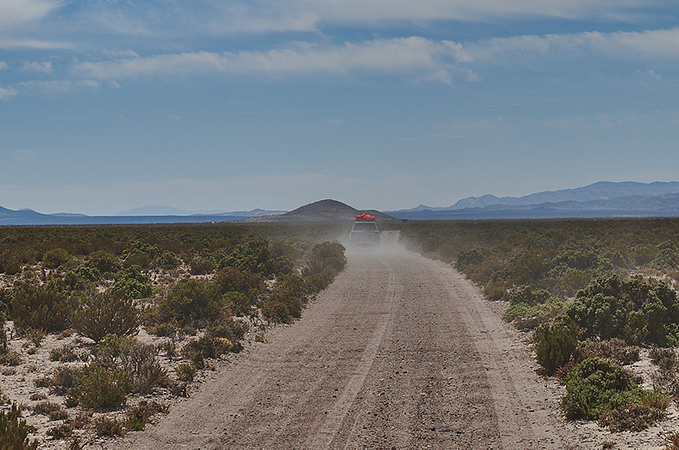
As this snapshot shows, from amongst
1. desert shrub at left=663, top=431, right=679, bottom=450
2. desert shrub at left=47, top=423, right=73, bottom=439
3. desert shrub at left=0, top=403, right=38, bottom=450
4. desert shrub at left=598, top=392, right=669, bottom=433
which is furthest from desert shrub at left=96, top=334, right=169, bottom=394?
desert shrub at left=663, top=431, right=679, bottom=450

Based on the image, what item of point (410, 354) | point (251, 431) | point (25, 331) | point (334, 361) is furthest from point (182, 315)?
point (251, 431)

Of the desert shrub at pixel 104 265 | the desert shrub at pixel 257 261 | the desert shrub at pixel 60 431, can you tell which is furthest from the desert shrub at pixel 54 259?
the desert shrub at pixel 60 431

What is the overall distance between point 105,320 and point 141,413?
4566 millimetres

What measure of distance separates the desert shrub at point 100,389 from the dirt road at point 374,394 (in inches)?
34.5

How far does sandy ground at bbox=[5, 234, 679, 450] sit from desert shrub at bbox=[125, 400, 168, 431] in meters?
0.13

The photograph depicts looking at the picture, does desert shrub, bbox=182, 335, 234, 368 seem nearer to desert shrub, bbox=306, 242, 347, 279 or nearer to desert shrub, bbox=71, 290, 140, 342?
desert shrub, bbox=71, 290, 140, 342

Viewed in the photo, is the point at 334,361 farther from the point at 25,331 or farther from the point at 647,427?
the point at 25,331

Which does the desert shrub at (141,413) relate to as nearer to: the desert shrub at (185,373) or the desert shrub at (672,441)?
the desert shrub at (185,373)

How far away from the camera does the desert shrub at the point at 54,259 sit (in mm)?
22031

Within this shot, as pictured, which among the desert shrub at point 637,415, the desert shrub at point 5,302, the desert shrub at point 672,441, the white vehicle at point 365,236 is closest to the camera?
the desert shrub at point 672,441

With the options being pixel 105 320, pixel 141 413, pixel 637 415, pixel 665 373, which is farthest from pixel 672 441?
pixel 105 320

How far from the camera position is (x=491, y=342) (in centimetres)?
1107

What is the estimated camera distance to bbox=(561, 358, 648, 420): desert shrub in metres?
6.36

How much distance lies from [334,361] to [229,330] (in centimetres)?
280
